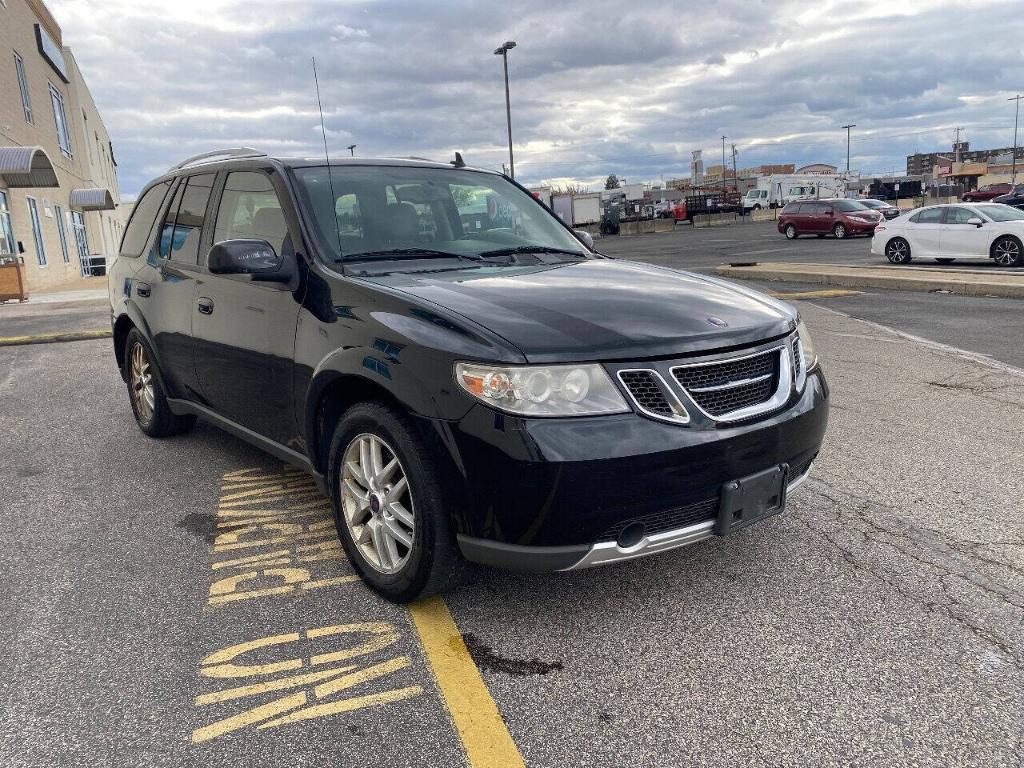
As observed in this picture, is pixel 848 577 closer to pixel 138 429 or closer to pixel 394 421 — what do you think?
pixel 394 421

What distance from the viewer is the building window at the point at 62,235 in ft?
99.5

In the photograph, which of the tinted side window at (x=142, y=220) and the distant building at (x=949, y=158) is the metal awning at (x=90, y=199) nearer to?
the tinted side window at (x=142, y=220)

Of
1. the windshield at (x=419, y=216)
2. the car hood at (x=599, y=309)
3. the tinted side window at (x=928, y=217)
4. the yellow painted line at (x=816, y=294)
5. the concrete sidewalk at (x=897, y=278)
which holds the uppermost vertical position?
the windshield at (x=419, y=216)

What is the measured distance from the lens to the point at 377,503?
311 centimetres

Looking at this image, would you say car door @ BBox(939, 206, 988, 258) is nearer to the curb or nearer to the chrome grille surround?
the curb

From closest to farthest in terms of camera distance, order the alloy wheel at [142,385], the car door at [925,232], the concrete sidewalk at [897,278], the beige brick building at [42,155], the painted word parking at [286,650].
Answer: the painted word parking at [286,650] → the alloy wheel at [142,385] → the concrete sidewalk at [897,278] → the car door at [925,232] → the beige brick building at [42,155]

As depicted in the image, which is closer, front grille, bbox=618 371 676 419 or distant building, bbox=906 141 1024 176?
front grille, bbox=618 371 676 419

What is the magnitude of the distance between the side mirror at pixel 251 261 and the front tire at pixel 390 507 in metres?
0.78

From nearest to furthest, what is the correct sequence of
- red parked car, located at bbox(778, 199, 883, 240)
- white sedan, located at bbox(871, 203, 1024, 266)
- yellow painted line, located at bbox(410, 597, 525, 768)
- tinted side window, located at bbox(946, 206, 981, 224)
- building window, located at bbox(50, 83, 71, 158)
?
yellow painted line, located at bbox(410, 597, 525, 768), white sedan, located at bbox(871, 203, 1024, 266), tinted side window, located at bbox(946, 206, 981, 224), red parked car, located at bbox(778, 199, 883, 240), building window, located at bbox(50, 83, 71, 158)

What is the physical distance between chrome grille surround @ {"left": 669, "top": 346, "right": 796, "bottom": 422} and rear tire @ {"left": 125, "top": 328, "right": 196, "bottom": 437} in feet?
12.0

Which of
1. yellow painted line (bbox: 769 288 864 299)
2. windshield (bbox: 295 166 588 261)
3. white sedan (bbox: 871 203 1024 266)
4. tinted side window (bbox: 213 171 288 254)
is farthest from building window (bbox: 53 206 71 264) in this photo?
windshield (bbox: 295 166 588 261)

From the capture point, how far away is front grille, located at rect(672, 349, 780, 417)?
2797 millimetres

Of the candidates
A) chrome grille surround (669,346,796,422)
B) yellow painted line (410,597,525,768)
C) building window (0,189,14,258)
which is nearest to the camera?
yellow painted line (410,597,525,768)

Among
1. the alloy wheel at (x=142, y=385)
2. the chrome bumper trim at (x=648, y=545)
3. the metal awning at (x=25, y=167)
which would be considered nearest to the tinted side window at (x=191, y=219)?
the alloy wheel at (x=142, y=385)
